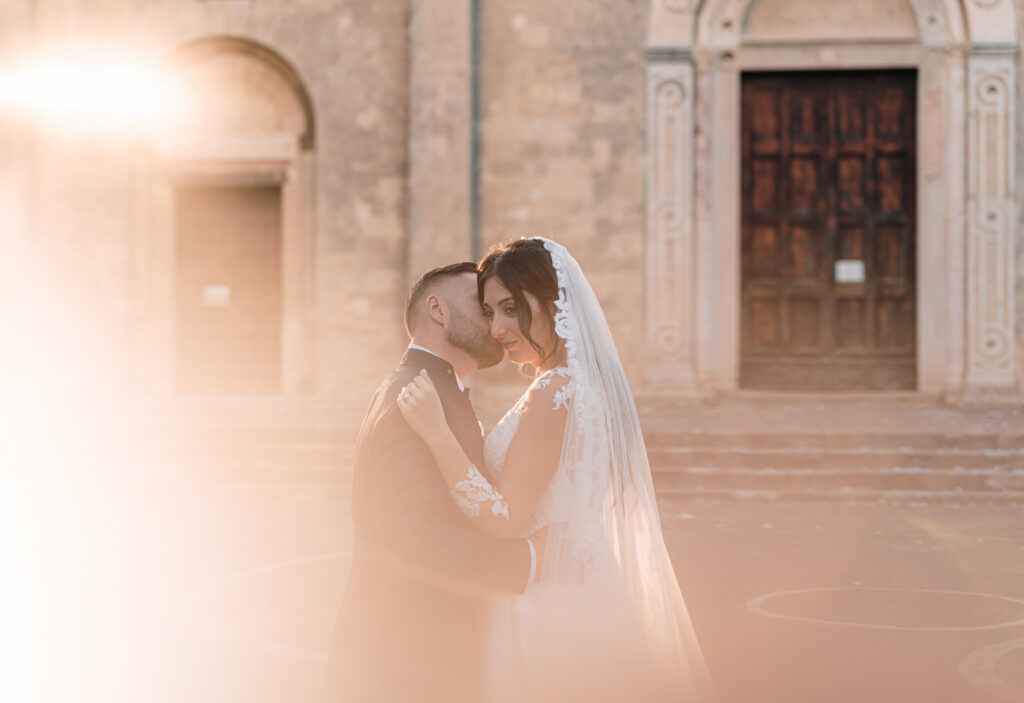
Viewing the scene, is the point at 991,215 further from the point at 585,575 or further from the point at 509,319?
the point at 509,319

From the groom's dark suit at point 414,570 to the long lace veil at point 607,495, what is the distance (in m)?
0.28

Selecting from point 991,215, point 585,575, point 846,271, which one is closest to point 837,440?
point 846,271

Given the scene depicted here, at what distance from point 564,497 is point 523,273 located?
640 millimetres

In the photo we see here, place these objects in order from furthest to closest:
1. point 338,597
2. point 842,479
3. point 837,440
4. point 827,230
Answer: point 827,230
point 837,440
point 842,479
point 338,597

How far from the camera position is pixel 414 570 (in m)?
2.79

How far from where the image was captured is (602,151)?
1455 cm

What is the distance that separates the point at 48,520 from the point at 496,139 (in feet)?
26.4

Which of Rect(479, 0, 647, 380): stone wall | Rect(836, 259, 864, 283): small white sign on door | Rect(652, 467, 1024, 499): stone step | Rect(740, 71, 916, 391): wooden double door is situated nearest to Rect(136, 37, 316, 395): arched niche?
Rect(479, 0, 647, 380): stone wall

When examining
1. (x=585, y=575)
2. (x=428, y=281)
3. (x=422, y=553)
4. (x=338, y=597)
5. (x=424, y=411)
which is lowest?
(x=338, y=597)

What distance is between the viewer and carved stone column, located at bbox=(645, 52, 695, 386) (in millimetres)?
14359

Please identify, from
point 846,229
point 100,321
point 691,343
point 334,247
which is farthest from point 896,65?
point 100,321

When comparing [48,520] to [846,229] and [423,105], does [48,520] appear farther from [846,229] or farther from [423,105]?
[846,229]

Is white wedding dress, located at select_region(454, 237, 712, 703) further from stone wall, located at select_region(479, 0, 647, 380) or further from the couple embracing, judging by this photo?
stone wall, located at select_region(479, 0, 647, 380)

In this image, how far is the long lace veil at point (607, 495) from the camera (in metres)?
3.08
